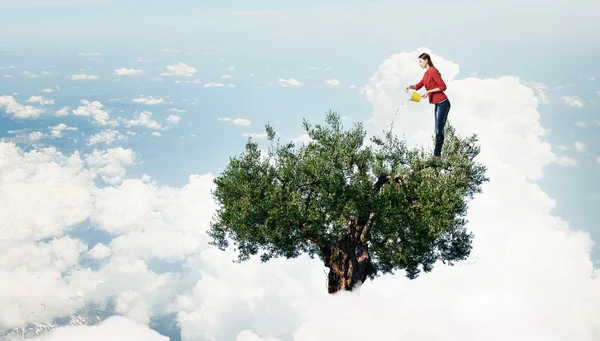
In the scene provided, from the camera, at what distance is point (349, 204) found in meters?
21.6

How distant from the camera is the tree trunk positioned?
24875 millimetres

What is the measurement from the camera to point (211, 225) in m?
27.2

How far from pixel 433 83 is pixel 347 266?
467 inches

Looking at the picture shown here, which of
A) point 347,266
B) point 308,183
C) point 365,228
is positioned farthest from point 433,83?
point 347,266

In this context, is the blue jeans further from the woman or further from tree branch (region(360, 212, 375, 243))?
tree branch (region(360, 212, 375, 243))

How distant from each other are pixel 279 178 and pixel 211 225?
6717 millimetres

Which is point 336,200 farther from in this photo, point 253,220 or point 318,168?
point 253,220

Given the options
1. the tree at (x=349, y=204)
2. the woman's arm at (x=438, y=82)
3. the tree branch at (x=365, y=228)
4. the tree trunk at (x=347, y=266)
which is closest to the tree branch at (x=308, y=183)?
the tree at (x=349, y=204)

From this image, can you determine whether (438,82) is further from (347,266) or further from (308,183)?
(347,266)

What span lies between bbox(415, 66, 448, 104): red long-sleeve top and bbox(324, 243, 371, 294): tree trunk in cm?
972

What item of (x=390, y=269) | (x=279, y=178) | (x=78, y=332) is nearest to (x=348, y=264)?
(x=390, y=269)

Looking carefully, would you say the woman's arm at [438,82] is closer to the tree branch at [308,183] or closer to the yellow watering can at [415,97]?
the yellow watering can at [415,97]

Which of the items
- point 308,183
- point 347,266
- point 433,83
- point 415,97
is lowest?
point 347,266

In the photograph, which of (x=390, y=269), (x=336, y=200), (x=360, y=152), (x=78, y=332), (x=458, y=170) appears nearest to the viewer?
(x=78, y=332)
